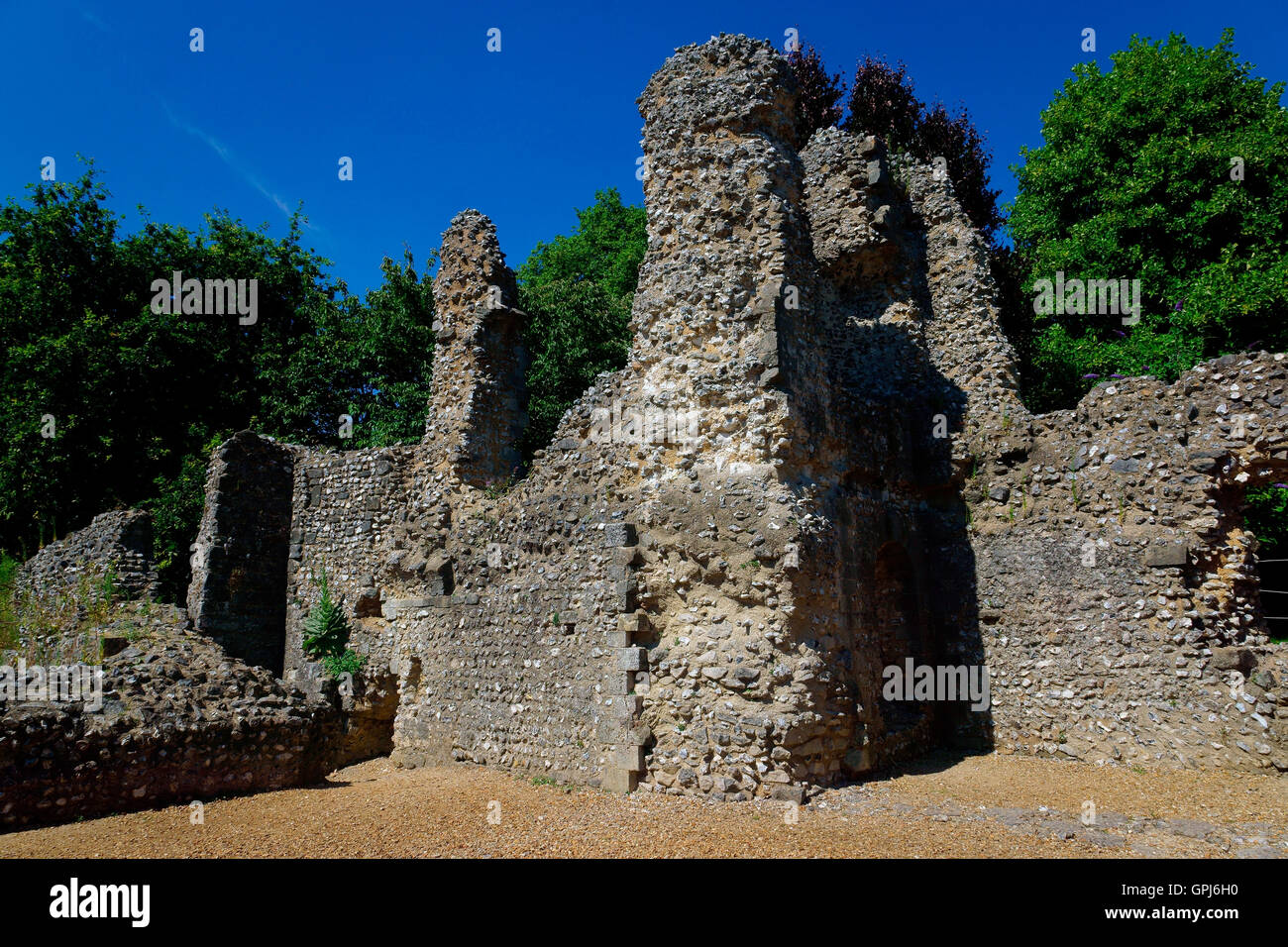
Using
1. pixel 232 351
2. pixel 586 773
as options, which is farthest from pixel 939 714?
pixel 232 351

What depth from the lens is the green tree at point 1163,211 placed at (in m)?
14.4

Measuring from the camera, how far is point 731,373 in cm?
852

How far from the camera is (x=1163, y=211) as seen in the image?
15219 millimetres

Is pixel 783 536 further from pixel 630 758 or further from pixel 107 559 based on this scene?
pixel 107 559

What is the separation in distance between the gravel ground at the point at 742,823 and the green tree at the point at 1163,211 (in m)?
9.84

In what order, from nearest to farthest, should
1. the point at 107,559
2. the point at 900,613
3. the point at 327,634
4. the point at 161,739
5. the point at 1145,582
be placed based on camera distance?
1. the point at 161,739
2. the point at 1145,582
3. the point at 900,613
4. the point at 327,634
5. the point at 107,559

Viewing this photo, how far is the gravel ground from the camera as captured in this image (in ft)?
19.7

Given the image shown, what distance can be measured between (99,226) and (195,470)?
894 centimetres

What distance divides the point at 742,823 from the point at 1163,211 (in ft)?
48.9

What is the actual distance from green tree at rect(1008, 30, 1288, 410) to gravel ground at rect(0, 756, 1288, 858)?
9.84 meters

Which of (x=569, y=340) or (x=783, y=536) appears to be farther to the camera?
(x=569, y=340)

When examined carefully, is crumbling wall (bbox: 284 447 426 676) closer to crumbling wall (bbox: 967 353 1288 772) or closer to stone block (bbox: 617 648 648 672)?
stone block (bbox: 617 648 648 672)

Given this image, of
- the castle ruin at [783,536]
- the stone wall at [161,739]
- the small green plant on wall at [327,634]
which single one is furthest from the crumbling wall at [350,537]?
the stone wall at [161,739]

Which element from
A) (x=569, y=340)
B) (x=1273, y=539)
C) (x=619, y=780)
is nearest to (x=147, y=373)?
(x=569, y=340)
